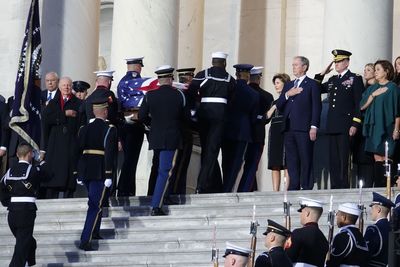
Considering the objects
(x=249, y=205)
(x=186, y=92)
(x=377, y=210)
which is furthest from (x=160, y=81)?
(x=377, y=210)

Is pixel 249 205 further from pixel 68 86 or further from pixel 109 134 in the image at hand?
pixel 68 86

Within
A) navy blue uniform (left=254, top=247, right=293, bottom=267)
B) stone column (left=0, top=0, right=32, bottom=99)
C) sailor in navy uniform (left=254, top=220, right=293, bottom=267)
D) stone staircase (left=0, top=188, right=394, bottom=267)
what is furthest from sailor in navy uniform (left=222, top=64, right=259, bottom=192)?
navy blue uniform (left=254, top=247, right=293, bottom=267)

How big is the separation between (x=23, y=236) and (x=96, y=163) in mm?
1996

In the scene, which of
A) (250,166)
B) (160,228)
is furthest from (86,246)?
(250,166)

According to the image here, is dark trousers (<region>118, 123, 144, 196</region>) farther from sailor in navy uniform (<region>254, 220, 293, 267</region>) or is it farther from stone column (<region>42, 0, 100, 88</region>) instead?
sailor in navy uniform (<region>254, 220, 293, 267</region>)

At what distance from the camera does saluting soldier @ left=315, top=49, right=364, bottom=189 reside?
2438cm

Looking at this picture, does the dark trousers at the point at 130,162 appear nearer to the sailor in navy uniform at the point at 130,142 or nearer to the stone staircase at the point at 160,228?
the sailor in navy uniform at the point at 130,142

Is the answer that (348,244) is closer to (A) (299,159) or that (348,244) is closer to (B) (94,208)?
(B) (94,208)

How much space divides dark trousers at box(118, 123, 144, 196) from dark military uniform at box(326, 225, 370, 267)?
20.3ft

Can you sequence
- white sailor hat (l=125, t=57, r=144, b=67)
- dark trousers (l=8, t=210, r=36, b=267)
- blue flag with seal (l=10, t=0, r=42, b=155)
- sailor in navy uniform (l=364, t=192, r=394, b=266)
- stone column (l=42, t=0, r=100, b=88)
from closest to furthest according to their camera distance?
sailor in navy uniform (l=364, t=192, r=394, b=266)
dark trousers (l=8, t=210, r=36, b=267)
white sailor hat (l=125, t=57, r=144, b=67)
blue flag with seal (l=10, t=0, r=42, b=155)
stone column (l=42, t=0, r=100, b=88)

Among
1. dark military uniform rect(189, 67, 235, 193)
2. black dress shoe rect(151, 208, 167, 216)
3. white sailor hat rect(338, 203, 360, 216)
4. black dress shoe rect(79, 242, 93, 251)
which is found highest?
dark military uniform rect(189, 67, 235, 193)

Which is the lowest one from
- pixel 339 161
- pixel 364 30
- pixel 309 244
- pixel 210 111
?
pixel 309 244

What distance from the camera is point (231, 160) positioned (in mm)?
24922

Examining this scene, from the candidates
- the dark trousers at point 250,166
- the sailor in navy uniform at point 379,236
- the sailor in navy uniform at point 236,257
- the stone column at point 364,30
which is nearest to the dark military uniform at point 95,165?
the dark trousers at point 250,166
